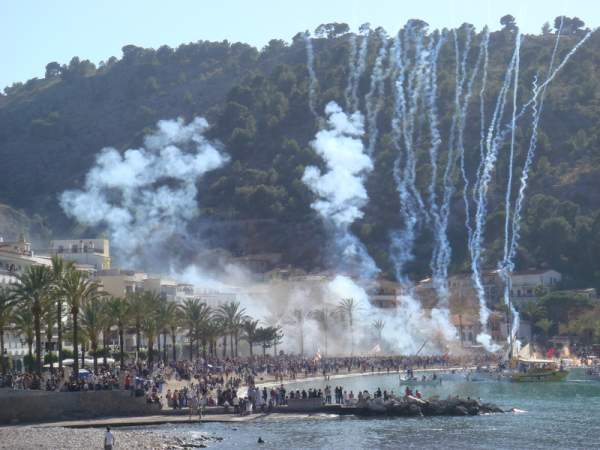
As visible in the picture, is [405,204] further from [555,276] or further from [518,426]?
[518,426]

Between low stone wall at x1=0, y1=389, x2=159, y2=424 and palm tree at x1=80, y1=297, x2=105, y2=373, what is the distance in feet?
37.9

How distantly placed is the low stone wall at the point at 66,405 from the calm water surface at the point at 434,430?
375 centimetres

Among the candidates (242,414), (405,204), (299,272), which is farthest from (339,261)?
(242,414)

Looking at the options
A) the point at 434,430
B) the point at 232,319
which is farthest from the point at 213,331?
the point at 434,430

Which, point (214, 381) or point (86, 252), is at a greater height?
point (86, 252)

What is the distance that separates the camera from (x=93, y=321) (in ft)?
269

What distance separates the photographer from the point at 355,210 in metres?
174

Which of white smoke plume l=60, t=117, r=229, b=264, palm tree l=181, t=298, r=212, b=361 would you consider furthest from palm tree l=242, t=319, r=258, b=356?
white smoke plume l=60, t=117, r=229, b=264

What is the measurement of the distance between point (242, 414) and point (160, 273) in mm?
91789

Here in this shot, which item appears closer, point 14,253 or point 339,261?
point 14,253

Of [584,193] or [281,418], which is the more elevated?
[584,193]

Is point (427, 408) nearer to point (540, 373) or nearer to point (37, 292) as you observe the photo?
point (37, 292)

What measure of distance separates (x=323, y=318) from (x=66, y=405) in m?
69.3

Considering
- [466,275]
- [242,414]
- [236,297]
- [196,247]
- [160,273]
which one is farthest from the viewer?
[196,247]
